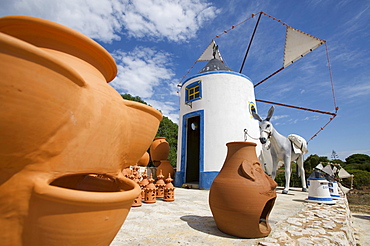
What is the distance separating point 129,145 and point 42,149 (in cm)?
58

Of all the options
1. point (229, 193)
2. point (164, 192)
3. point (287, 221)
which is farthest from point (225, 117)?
point (229, 193)

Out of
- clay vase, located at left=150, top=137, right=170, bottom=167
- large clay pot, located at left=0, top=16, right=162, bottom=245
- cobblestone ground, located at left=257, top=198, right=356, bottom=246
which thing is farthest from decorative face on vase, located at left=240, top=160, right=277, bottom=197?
clay vase, located at left=150, top=137, right=170, bottom=167

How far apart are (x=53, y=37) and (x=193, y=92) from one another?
9235mm

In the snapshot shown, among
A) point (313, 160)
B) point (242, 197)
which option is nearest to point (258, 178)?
point (242, 197)

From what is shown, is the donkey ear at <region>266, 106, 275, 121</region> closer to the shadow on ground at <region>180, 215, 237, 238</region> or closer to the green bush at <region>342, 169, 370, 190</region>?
the shadow on ground at <region>180, 215, 237, 238</region>

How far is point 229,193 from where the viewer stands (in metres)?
2.84

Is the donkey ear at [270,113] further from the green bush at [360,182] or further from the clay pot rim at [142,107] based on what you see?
the green bush at [360,182]

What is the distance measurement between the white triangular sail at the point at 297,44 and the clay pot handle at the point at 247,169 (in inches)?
510

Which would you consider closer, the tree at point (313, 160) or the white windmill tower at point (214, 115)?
the white windmill tower at point (214, 115)

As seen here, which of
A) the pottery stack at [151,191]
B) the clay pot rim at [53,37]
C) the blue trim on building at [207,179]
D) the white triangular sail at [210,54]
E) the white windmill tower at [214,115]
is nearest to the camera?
the clay pot rim at [53,37]

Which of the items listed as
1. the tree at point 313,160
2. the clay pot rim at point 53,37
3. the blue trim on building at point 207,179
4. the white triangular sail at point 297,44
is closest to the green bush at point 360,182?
the tree at point 313,160

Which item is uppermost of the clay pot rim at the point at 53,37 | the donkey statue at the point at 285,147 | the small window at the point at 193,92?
the small window at the point at 193,92

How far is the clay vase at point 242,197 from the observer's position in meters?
2.71

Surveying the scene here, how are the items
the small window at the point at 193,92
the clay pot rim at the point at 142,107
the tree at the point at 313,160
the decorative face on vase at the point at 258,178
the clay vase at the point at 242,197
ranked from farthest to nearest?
the tree at the point at 313,160 < the small window at the point at 193,92 < the decorative face on vase at the point at 258,178 < the clay vase at the point at 242,197 < the clay pot rim at the point at 142,107
